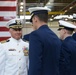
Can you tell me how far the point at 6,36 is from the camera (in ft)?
15.4

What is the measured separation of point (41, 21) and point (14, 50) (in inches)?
19.5

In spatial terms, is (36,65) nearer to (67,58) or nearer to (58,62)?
(58,62)

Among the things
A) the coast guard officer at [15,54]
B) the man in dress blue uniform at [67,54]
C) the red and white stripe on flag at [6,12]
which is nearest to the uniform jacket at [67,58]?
the man in dress blue uniform at [67,54]

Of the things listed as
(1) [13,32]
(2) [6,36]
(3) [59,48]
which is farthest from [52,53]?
(2) [6,36]

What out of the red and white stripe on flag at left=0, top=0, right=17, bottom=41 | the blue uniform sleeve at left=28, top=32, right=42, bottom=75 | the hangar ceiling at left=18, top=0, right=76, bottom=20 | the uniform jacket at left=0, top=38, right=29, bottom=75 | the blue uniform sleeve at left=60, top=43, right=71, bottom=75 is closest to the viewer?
the blue uniform sleeve at left=28, top=32, right=42, bottom=75

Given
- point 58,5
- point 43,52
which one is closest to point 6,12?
point 43,52

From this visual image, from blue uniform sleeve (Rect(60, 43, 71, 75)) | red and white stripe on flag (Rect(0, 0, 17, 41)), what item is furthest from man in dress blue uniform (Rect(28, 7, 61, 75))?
red and white stripe on flag (Rect(0, 0, 17, 41))

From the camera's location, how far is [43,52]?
2764 mm

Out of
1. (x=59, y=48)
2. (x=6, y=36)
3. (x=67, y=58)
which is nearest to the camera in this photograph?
(x=59, y=48)

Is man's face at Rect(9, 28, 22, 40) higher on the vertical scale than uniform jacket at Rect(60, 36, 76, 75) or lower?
higher

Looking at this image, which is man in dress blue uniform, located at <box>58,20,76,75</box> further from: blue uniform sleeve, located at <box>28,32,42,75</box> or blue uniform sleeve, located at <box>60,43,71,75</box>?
blue uniform sleeve, located at <box>28,32,42,75</box>

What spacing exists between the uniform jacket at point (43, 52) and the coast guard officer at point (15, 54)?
28cm

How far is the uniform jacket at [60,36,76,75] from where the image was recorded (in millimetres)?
3109

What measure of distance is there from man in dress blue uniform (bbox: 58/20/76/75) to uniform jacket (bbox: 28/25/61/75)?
228 millimetres
